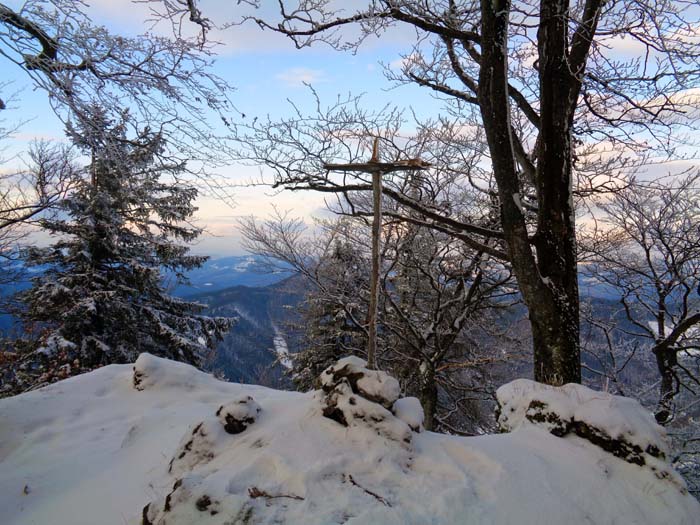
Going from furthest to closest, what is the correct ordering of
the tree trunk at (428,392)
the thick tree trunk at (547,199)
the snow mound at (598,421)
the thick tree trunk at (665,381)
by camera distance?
the tree trunk at (428,392), the thick tree trunk at (665,381), the thick tree trunk at (547,199), the snow mound at (598,421)

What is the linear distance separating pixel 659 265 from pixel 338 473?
9.59m

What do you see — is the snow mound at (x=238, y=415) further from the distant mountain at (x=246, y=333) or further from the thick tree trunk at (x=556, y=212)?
the distant mountain at (x=246, y=333)

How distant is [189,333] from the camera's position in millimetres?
12664

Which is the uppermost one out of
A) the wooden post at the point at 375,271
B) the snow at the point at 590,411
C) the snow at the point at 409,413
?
the wooden post at the point at 375,271

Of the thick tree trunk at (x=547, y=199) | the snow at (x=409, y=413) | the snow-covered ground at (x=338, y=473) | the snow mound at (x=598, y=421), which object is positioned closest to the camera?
the snow-covered ground at (x=338, y=473)

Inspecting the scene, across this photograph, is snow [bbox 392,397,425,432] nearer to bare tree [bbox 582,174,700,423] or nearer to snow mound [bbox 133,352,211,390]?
snow mound [bbox 133,352,211,390]

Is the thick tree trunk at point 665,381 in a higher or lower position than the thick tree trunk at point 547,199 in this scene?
lower

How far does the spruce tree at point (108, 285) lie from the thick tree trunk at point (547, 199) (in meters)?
8.54

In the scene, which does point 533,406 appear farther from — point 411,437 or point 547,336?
point 411,437

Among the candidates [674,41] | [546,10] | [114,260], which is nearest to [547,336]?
[674,41]

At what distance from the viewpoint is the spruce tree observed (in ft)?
34.6

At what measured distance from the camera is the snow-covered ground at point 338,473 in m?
2.27

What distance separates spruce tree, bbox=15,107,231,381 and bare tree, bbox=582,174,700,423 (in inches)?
447

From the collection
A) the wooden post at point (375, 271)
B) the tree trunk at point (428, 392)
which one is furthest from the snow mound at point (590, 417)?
the tree trunk at point (428, 392)
